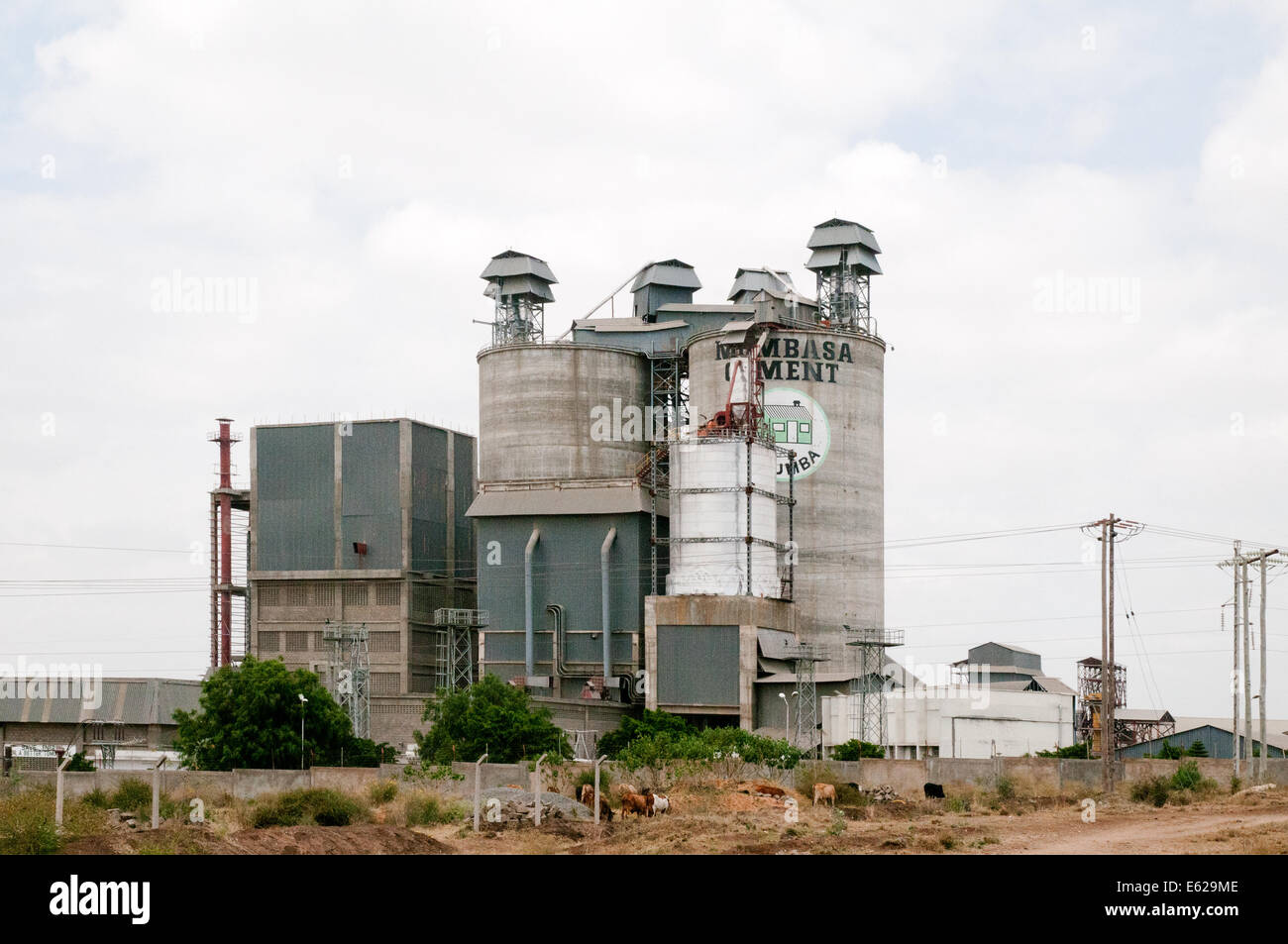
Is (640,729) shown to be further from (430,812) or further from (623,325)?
(430,812)

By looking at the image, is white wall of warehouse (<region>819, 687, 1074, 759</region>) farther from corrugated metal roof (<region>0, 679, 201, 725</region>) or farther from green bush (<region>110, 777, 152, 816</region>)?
green bush (<region>110, 777, 152, 816</region>)

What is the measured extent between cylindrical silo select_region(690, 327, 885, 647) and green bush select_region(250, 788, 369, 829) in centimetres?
5436

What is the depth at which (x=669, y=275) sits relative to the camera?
10975 centimetres

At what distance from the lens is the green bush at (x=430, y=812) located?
4153 cm

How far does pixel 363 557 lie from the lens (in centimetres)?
10362

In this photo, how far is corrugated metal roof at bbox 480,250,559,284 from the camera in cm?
10538

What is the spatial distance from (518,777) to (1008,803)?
53.1 ft

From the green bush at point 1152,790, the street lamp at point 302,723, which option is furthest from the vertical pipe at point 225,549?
the green bush at point 1152,790

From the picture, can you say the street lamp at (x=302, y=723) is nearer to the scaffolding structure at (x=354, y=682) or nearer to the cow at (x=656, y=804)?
the scaffolding structure at (x=354, y=682)

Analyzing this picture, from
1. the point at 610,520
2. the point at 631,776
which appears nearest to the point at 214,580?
the point at 610,520

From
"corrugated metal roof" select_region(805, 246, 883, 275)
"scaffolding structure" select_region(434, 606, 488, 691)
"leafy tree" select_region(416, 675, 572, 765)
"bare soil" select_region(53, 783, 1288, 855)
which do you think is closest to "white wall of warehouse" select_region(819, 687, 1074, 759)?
"leafy tree" select_region(416, 675, 572, 765)

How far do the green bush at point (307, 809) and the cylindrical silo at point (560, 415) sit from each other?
57894 mm

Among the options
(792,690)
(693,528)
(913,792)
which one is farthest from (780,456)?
(913,792)
